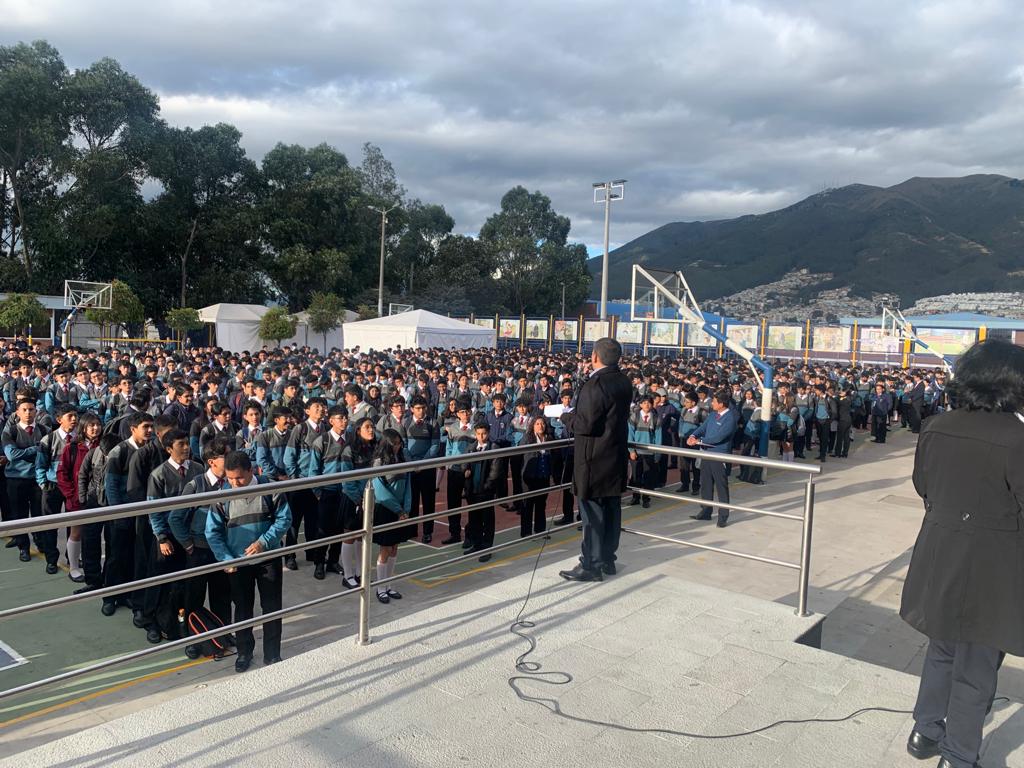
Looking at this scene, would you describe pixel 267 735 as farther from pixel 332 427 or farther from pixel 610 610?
pixel 332 427

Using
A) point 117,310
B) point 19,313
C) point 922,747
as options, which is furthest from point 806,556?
point 117,310

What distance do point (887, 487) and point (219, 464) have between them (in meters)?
10.8

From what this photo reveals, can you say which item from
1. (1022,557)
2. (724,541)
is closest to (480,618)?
(1022,557)

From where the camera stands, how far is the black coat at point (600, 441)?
200 inches

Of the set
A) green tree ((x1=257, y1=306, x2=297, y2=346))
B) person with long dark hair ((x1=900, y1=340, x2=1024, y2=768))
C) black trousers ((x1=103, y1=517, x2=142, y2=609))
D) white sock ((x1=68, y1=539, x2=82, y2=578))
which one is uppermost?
green tree ((x1=257, y1=306, x2=297, y2=346))

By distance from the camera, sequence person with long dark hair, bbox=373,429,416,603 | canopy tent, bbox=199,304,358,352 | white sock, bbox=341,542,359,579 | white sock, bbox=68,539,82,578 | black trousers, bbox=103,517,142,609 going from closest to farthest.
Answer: black trousers, bbox=103,517,142,609 → person with long dark hair, bbox=373,429,416,603 → white sock, bbox=341,542,359,579 → white sock, bbox=68,539,82,578 → canopy tent, bbox=199,304,358,352

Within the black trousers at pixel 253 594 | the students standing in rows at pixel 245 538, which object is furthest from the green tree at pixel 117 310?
the black trousers at pixel 253 594

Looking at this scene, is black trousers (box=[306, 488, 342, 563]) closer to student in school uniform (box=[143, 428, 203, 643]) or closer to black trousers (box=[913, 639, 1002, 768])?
student in school uniform (box=[143, 428, 203, 643])

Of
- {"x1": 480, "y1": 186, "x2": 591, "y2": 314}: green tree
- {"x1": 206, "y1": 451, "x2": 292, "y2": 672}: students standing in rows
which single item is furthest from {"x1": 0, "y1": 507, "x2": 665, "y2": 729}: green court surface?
{"x1": 480, "y1": 186, "x2": 591, "y2": 314}: green tree

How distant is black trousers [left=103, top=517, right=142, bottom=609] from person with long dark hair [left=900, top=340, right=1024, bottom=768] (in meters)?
5.58

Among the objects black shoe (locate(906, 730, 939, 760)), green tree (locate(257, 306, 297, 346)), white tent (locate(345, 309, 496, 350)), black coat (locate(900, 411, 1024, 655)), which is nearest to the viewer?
black coat (locate(900, 411, 1024, 655))

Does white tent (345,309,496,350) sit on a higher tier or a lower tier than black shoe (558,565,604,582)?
higher

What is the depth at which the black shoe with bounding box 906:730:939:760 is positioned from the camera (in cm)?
306

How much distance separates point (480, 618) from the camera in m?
4.33
